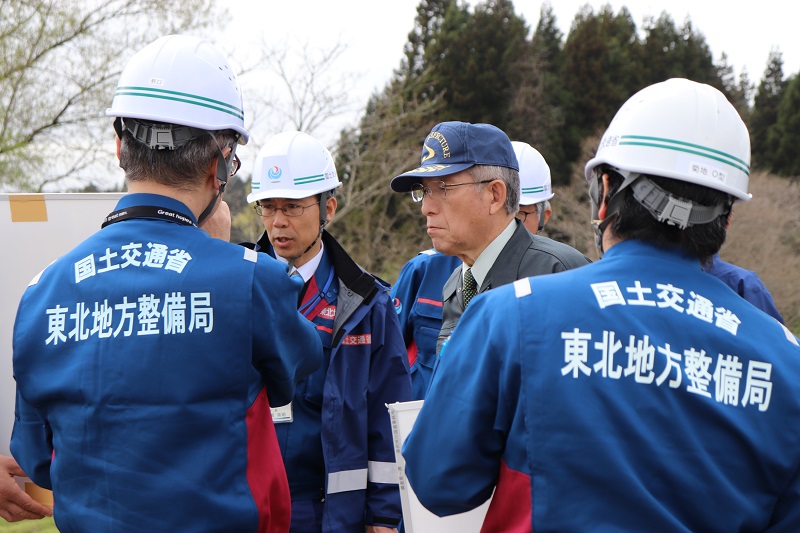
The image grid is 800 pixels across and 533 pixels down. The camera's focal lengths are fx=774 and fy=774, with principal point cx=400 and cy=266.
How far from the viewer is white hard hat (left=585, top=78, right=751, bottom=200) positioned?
6.23 feet

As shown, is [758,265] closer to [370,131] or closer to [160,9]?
[370,131]

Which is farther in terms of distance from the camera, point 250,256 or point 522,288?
point 250,256

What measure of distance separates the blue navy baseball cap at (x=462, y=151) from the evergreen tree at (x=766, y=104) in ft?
109

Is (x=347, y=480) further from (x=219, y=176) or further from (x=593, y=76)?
(x=593, y=76)

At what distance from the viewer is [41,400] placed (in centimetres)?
211

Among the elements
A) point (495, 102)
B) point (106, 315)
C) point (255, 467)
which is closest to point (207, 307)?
point (106, 315)

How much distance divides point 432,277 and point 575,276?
7.96ft

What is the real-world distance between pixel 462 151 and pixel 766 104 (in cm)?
3640

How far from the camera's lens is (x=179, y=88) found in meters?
2.30

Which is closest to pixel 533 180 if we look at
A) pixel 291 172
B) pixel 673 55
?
pixel 291 172

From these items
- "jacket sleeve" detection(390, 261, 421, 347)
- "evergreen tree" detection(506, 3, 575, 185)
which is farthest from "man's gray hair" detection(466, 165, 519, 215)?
"evergreen tree" detection(506, 3, 575, 185)

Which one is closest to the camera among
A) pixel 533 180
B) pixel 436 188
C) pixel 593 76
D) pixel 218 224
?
pixel 218 224


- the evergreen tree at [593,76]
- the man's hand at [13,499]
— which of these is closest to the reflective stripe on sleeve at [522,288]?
the man's hand at [13,499]

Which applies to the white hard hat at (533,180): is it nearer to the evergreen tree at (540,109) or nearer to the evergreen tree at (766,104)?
the evergreen tree at (540,109)
